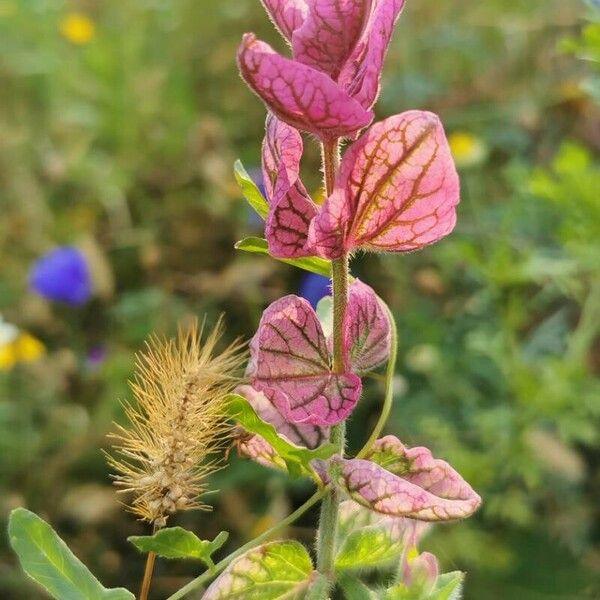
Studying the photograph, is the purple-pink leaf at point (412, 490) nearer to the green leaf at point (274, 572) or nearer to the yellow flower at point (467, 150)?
the green leaf at point (274, 572)

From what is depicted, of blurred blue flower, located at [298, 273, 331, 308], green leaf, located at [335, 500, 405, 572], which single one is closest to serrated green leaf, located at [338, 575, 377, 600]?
green leaf, located at [335, 500, 405, 572]

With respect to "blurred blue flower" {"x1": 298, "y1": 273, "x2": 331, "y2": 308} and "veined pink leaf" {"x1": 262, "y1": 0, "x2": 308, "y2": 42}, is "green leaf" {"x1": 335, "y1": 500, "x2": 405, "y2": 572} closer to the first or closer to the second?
"veined pink leaf" {"x1": 262, "y1": 0, "x2": 308, "y2": 42}

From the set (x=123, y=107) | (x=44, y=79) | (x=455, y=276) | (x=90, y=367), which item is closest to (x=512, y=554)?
(x=455, y=276)

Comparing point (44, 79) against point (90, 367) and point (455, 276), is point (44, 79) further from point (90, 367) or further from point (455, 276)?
A: point (455, 276)

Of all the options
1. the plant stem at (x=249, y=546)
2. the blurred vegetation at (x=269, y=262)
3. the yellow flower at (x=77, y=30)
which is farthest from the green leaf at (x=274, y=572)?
the yellow flower at (x=77, y=30)

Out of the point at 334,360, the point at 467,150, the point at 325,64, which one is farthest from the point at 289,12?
the point at 467,150

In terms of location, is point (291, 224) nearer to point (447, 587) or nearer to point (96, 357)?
point (447, 587)
